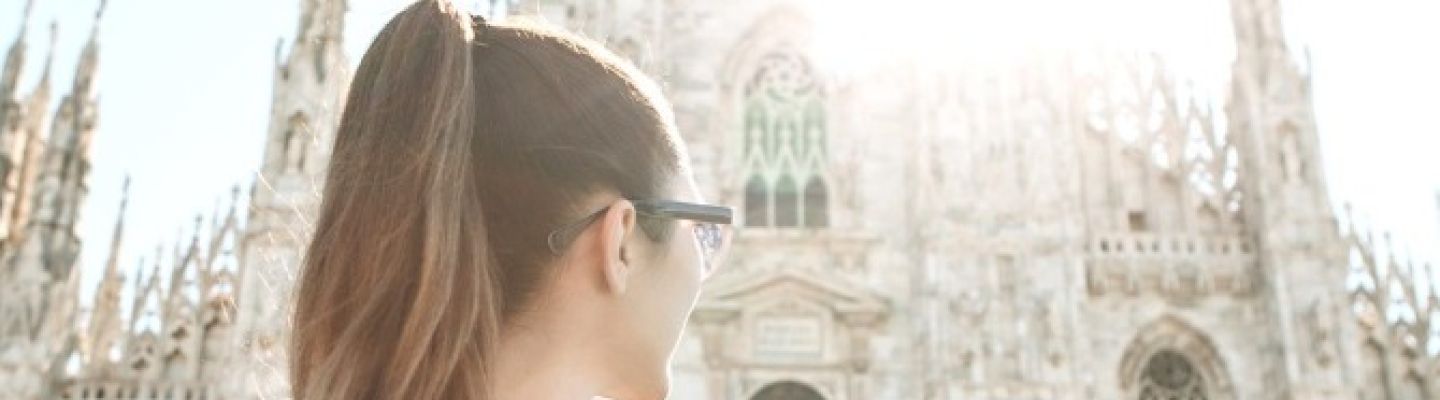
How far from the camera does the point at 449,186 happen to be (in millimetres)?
1381

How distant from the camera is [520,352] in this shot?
1.47 m

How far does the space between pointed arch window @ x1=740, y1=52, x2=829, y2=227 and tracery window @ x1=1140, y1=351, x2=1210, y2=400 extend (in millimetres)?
4128

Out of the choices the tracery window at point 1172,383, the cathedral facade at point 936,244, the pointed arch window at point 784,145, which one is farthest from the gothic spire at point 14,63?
the tracery window at point 1172,383

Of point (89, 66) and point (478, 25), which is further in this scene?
point (89, 66)

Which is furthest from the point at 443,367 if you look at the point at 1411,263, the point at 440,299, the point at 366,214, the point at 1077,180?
the point at 1411,263

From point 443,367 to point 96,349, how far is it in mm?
17375

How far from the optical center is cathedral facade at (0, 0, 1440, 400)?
53.9 ft

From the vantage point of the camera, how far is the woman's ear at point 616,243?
1478 millimetres

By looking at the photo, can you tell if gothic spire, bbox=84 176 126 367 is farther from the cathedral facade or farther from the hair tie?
the hair tie

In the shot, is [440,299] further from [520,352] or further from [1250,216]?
[1250,216]

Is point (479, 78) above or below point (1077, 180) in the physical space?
below

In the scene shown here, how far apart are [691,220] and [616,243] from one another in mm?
89

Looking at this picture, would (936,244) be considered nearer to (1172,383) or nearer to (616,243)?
(1172,383)

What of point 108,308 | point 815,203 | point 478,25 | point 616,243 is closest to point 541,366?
point 616,243
